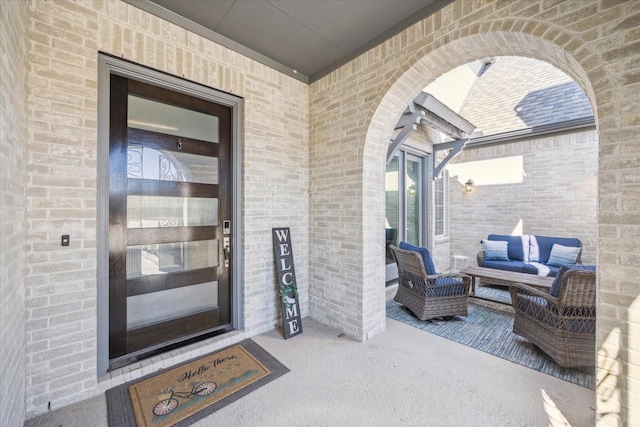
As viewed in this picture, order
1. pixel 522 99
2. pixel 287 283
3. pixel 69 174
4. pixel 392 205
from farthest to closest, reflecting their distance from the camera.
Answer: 1. pixel 522 99
2. pixel 392 205
3. pixel 287 283
4. pixel 69 174

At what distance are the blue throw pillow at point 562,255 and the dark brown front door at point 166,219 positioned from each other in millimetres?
5791

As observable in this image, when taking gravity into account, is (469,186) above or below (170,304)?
above

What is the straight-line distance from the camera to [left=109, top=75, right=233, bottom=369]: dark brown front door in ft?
7.52

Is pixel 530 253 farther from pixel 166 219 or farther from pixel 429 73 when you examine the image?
pixel 166 219

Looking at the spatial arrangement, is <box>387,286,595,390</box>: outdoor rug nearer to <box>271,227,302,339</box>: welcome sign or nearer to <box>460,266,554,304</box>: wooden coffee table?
<box>460,266,554,304</box>: wooden coffee table

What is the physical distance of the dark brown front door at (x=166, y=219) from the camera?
229cm

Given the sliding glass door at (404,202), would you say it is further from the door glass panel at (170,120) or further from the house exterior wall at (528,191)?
the door glass panel at (170,120)

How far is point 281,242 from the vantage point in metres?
3.18

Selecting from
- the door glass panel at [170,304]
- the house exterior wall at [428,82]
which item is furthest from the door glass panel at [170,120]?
the door glass panel at [170,304]

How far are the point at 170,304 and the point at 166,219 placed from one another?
86 centimetres

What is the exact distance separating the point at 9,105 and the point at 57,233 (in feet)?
2.95

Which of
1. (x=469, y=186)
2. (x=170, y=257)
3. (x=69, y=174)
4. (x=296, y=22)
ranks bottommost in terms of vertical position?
(x=170, y=257)

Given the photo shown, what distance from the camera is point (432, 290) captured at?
131 inches

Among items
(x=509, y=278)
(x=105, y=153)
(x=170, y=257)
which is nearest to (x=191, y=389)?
(x=170, y=257)
